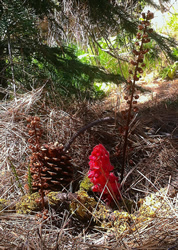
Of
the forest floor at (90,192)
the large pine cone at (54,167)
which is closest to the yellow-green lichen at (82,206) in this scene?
the forest floor at (90,192)

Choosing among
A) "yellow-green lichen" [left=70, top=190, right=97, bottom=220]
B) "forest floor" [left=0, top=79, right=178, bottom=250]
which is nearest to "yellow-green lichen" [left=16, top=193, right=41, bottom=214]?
"forest floor" [left=0, top=79, right=178, bottom=250]

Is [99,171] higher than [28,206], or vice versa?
[99,171]

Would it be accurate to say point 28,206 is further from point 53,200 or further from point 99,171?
point 99,171

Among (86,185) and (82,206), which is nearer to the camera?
(82,206)

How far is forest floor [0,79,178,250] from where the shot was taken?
2.68 ft

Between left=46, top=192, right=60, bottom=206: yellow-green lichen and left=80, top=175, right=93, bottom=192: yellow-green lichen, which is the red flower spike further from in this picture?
left=46, top=192, right=60, bottom=206: yellow-green lichen

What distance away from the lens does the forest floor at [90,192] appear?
0.82 meters

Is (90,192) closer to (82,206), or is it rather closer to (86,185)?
(86,185)

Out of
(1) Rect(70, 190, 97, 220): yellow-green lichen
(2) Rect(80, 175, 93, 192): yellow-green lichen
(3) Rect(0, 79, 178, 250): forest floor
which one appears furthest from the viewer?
(2) Rect(80, 175, 93, 192): yellow-green lichen

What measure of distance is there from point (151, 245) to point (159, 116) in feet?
3.38

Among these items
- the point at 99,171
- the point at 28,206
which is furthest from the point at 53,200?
the point at 99,171

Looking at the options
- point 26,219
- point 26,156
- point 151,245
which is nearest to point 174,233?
point 151,245

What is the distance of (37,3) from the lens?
1687 mm

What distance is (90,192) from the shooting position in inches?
44.5
